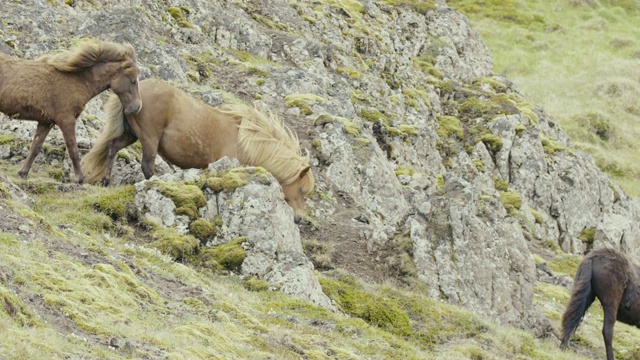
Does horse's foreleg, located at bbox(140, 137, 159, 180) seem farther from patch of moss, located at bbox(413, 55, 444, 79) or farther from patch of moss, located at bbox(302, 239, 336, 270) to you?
patch of moss, located at bbox(413, 55, 444, 79)

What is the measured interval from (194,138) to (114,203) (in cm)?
311

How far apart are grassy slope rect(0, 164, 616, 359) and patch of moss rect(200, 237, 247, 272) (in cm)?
31

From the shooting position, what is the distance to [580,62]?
252 feet

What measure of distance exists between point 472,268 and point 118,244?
904 centimetres

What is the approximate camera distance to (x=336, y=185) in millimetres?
23734

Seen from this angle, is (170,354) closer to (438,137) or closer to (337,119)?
(337,119)

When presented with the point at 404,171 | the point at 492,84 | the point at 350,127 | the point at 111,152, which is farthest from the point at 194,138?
the point at 492,84

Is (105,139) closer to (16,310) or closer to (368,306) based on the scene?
(368,306)

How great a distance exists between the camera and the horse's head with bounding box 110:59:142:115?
16.0 meters

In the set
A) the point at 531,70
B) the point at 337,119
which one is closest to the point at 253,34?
the point at 337,119

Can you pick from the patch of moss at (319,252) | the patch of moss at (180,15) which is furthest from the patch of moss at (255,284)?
the patch of moss at (180,15)

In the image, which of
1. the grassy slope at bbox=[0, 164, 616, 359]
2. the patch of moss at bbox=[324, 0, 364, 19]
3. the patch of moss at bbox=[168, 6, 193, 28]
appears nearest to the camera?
the grassy slope at bbox=[0, 164, 616, 359]

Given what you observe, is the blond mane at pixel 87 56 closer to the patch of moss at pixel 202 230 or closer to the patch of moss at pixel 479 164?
the patch of moss at pixel 202 230

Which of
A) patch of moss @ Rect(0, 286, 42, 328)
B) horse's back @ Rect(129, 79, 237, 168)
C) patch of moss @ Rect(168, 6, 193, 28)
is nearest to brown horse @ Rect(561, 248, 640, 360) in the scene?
horse's back @ Rect(129, 79, 237, 168)
